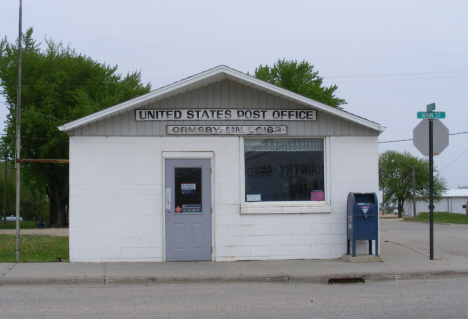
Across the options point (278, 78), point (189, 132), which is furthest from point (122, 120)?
point (278, 78)

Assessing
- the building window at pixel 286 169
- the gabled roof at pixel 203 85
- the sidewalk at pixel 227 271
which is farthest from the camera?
the building window at pixel 286 169

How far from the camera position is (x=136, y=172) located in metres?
11.4

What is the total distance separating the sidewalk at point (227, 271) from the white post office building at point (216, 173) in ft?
1.56

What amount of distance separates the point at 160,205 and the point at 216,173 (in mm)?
1397

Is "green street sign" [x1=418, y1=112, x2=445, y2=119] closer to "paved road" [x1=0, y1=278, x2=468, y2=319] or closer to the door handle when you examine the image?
"paved road" [x1=0, y1=278, x2=468, y2=319]

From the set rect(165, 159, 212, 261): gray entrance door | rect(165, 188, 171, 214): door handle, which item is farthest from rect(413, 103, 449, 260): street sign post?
rect(165, 188, 171, 214): door handle

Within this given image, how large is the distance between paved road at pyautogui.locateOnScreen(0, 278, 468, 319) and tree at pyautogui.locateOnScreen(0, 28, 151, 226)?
2723 cm

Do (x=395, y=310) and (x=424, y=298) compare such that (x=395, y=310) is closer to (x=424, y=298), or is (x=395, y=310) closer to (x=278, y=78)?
(x=424, y=298)

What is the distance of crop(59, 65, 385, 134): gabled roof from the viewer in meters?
11.1

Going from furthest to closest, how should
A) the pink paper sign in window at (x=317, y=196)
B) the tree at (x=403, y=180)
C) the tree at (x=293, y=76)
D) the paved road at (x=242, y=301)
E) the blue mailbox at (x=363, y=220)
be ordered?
the tree at (x=403, y=180) → the tree at (x=293, y=76) → the pink paper sign in window at (x=317, y=196) → the blue mailbox at (x=363, y=220) → the paved road at (x=242, y=301)

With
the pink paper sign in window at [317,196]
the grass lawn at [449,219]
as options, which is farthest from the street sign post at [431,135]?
the grass lawn at [449,219]

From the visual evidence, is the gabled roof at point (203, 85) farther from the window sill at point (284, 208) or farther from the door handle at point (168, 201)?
the window sill at point (284, 208)

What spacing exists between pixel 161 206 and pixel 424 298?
18.7 feet

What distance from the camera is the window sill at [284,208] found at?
11633 mm
